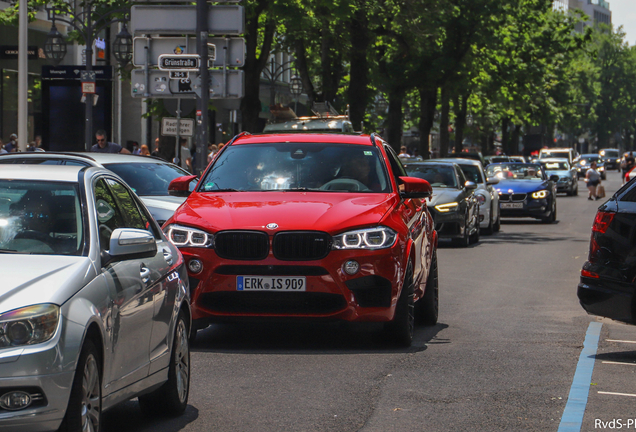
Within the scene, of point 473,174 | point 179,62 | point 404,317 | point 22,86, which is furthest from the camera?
point 22,86

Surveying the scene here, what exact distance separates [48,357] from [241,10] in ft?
53.0

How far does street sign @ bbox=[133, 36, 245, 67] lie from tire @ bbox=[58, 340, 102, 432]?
16.4 m

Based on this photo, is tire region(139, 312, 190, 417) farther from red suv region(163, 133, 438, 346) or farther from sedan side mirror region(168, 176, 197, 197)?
sedan side mirror region(168, 176, 197, 197)

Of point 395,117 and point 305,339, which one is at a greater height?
point 395,117

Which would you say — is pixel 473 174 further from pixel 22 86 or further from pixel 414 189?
pixel 414 189

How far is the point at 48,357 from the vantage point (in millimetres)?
4457

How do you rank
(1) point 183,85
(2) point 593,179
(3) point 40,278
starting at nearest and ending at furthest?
1. (3) point 40,278
2. (1) point 183,85
3. (2) point 593,179

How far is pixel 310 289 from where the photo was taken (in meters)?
8.35

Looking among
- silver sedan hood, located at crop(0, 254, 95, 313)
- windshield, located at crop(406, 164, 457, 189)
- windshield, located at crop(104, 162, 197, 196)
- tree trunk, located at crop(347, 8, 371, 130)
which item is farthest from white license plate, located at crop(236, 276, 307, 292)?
tree trunk, located at crop(347, 8, 371, 130)

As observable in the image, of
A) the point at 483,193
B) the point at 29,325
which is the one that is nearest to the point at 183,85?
the point at 483,193

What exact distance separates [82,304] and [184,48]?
57.0 feet

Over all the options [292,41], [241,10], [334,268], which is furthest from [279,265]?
[292,41]

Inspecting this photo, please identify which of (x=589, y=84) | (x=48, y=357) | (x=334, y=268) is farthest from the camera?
(x=589, y=84)

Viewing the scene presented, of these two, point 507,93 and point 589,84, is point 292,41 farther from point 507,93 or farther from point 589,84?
point 589,84
